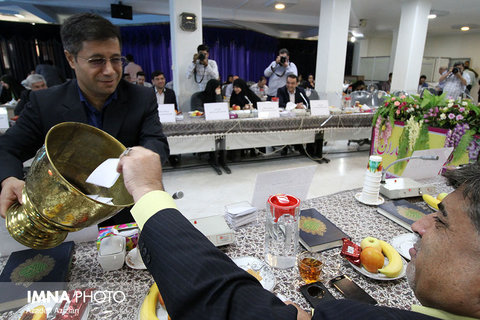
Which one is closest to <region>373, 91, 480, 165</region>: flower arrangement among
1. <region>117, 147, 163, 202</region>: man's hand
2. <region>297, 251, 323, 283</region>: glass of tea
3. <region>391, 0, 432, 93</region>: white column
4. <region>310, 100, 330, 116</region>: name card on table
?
<region>310, 100, 330, 116</region>: name card on table

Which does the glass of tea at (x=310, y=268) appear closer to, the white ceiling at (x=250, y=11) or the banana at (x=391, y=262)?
the banana at (x=391, y=262)

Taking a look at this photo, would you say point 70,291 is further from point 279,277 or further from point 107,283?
point 279,277

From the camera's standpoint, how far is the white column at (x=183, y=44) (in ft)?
17.0

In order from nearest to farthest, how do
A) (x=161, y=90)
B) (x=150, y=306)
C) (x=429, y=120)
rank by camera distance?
(x=150, y=306) < (x=429, y=120) < (x=161, y=90)

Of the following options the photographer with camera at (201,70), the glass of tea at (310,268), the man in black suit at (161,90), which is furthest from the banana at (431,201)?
the photographer with camera at (201,70)

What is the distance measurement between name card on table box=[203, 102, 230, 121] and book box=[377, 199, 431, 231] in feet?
9.25

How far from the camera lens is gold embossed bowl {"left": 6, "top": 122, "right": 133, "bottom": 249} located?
0.65 meters

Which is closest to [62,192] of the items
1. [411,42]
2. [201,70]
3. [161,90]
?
[161,90]

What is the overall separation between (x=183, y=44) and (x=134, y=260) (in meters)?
5.03

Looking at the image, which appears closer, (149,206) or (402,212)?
(149,206)

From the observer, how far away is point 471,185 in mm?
542

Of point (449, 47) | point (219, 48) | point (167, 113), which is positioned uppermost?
point (449, 47)

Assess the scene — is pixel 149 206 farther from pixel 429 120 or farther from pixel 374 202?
pixel 429 120

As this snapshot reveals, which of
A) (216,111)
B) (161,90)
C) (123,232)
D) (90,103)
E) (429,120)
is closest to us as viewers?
(123,232)
